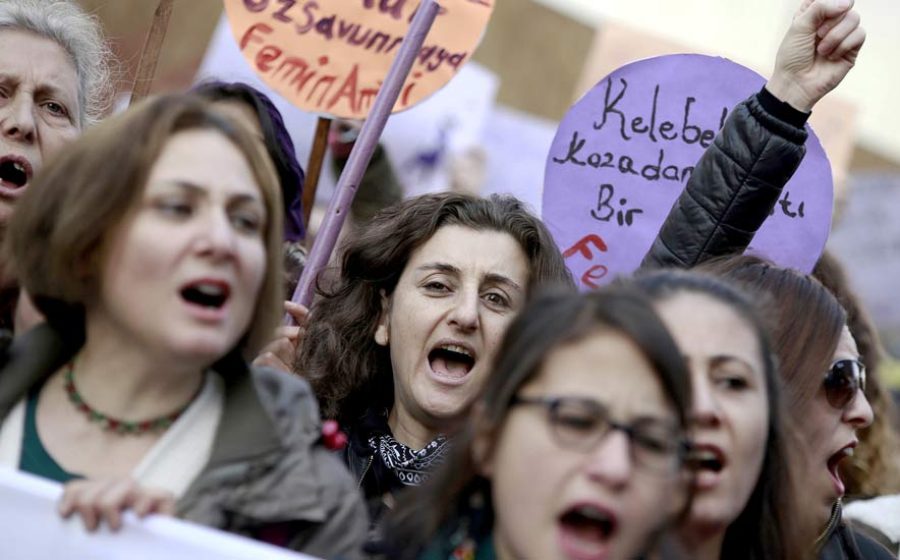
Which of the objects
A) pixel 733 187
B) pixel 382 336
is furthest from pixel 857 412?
pixel 382 336

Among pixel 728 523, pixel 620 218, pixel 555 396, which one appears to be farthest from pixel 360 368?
pixel 555 396

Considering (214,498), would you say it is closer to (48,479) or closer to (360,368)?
(48,479)

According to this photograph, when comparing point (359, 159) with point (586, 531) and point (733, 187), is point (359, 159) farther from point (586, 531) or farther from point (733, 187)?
point (586, 531)

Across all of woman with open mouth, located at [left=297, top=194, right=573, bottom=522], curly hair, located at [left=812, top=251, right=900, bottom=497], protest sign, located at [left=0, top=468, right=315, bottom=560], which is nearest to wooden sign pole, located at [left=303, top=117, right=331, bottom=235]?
woman with open mouth, located at [left=297, top=194, right=573, bottom=522]

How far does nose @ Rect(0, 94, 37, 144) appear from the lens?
2932mm

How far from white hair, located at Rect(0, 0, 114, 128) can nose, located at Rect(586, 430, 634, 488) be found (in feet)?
5.96

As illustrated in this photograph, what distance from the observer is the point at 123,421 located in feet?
6.17

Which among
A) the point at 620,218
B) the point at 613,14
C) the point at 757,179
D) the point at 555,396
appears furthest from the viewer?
the point at 613,14

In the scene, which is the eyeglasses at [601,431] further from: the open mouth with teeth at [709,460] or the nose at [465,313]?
the nose at [465,313]

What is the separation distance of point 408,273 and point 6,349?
3.96 feet

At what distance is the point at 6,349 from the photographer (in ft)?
6.54

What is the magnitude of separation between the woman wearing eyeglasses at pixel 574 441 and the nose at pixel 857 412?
0.95m

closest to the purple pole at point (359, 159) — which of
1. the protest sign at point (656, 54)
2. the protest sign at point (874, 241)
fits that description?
the protest sign at point (656, 54)

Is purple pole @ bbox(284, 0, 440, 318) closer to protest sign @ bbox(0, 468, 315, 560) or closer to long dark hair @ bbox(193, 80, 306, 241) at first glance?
long dark hair @ bbox(193, 80, 306, 241)
